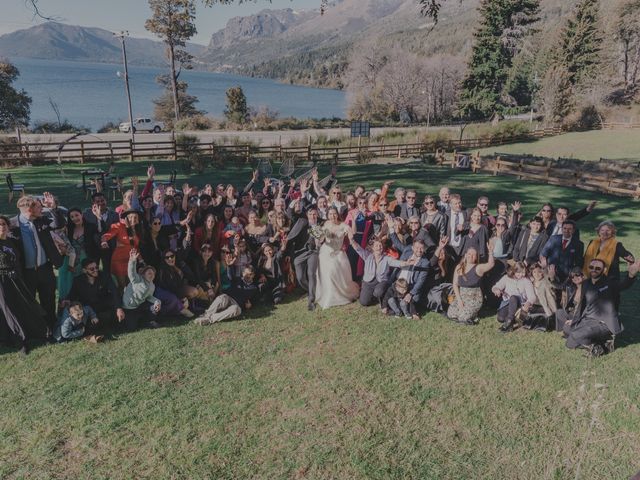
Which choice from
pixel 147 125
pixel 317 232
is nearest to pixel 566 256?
pixel 317 232

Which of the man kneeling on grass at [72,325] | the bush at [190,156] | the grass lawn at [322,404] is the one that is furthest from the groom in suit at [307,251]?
the bush at [190,156]

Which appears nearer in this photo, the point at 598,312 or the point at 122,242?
the point at 598,312

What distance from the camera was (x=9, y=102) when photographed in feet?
98.6

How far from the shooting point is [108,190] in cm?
1642

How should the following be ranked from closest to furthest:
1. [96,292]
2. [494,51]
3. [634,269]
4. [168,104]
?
1. [634,269]
2. [96,292]
3. [494,51]
4. [168,104]

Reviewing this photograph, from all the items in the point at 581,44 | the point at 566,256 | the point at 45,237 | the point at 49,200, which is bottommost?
the point at 566,256

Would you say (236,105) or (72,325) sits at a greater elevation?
(236,105)

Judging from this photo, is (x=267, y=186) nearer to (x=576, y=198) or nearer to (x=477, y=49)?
(x=576, y=198)

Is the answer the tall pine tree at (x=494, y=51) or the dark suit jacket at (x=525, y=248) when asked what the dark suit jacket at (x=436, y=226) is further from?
the tall pine tree at (x=494, y=51)

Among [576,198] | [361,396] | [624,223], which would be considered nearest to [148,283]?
[361,396]

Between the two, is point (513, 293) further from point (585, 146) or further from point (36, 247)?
point (585, 146)

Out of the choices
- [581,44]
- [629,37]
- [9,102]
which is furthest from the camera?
[629,37]

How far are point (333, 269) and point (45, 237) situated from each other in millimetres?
4320

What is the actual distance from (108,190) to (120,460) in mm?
13849
